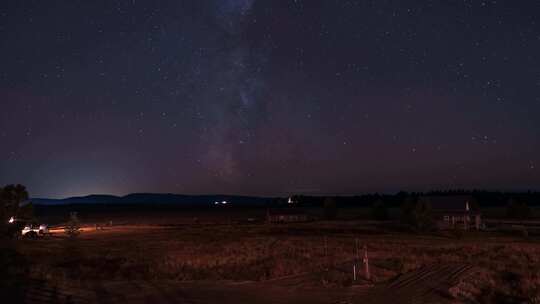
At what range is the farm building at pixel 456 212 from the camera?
6119 centimetres

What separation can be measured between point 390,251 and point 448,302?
16827 mm

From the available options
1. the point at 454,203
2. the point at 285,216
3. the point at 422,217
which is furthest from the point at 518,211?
the point at 285,216

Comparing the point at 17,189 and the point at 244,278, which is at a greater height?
the point at 17,189

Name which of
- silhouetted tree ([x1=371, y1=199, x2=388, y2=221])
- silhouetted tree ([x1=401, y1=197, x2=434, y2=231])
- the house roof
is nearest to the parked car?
silhouetted tree ([x1=401, y1=197, x2=434, y2=231])

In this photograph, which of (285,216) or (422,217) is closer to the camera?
(422,217)

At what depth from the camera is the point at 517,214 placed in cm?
7469

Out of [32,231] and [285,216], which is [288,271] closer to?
[32,231]

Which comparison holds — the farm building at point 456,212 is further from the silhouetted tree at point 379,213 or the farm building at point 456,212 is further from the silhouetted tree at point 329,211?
the silhouetted tree at point 329,211

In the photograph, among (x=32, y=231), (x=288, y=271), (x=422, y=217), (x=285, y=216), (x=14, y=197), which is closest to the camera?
(x=288, y=271)

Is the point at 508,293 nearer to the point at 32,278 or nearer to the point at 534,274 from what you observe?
the point at 534,274

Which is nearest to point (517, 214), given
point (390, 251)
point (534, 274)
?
point (390, 251)

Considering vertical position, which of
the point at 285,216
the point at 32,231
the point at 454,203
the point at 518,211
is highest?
the point at 454,203

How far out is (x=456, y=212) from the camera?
6334 cm

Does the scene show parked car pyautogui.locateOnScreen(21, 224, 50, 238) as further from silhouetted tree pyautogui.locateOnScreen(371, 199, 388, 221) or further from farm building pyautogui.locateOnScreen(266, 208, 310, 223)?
silhouetted tree pyautogui.locateOnScreen(371, 199, 388, 221)
